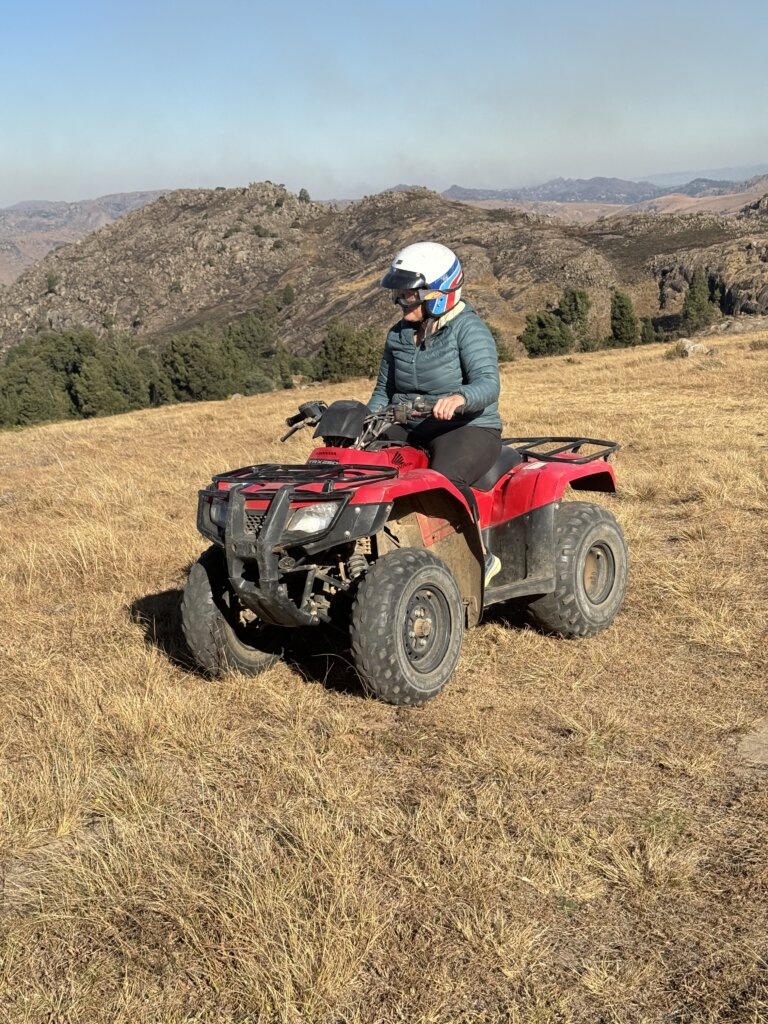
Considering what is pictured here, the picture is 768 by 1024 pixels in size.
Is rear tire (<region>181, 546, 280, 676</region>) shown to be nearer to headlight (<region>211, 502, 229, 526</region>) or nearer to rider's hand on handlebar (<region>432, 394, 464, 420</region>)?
headlight (<region>211, 502, 229, 526</region>)

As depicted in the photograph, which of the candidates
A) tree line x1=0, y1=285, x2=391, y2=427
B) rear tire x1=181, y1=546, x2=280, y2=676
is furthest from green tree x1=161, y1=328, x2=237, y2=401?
rear tire x1=181, y1=546, x2=280, y2=676

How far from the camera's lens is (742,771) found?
3959 millimetres

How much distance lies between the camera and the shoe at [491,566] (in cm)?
554

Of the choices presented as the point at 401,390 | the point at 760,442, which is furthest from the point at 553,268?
the point at 401,390

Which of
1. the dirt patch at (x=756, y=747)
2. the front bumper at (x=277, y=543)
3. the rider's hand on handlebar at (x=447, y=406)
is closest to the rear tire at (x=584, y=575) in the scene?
the rider's hand on handlebar at (x=447, y=406)

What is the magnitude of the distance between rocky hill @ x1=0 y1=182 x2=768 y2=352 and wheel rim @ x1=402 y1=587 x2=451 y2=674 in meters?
99.4

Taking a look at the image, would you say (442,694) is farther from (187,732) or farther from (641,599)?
(641,599)

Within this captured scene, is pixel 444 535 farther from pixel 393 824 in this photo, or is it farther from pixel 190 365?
pixel 190 365

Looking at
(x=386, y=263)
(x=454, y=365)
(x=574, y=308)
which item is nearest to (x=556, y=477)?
(x=454, y=365)

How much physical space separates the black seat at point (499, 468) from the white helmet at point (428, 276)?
3.26ft

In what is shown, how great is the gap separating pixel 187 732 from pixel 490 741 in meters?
1.52

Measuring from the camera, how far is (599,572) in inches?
242

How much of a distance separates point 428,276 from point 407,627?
6.66 ft

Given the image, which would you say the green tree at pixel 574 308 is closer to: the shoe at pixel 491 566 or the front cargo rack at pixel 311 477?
the shoe at pixel 491 566
